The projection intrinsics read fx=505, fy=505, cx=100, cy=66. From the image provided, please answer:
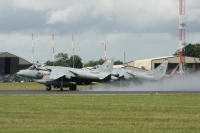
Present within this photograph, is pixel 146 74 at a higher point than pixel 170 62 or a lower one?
lower

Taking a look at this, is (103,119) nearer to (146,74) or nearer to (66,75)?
(66,75)

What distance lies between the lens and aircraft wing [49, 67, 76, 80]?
2741 inches

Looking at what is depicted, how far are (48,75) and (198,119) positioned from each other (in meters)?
47.2

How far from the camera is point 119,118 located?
2680 centimetres

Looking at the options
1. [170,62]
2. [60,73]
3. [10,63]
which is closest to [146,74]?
[60,73]

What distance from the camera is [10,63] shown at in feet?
509

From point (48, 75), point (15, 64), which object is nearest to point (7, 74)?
point (15, 64)

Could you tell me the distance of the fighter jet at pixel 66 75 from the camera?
69.8m

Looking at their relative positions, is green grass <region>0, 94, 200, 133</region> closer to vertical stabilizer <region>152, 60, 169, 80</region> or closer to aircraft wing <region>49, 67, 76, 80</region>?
aircraft wing <region>49, 67, 76, 80</region>

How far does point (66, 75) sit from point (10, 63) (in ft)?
286

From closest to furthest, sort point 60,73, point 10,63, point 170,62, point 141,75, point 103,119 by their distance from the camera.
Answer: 1. point 103,119
2. point 60,73
3. point 141,75
4. point 170,62
5. point 10,63

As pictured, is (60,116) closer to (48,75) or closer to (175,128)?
(175,128)

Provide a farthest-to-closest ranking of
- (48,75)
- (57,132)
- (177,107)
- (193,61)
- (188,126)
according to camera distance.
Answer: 1. (193,61)
2. (48,75)
3. (177,107)
4. (188,126)
5. (57,132)

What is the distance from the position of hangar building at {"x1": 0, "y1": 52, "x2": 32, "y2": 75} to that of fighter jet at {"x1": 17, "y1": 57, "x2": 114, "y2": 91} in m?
79.9
